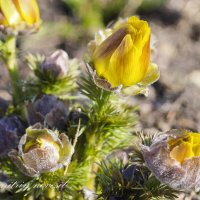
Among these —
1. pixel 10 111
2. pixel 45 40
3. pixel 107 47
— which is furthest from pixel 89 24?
pixel 107 47

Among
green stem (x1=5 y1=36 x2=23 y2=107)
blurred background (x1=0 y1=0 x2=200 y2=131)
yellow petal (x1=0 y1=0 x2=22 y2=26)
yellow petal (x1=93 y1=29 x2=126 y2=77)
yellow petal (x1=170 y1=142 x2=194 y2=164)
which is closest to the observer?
yellow petal (x1=170 y1=142 x2=194 y2=164)

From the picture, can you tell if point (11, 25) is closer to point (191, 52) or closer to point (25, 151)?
point (25, 151)

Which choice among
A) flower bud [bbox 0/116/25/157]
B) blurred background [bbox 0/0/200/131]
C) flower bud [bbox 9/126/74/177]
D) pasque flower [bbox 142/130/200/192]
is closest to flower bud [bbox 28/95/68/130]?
flower bud [bbox 0/116/25/157]

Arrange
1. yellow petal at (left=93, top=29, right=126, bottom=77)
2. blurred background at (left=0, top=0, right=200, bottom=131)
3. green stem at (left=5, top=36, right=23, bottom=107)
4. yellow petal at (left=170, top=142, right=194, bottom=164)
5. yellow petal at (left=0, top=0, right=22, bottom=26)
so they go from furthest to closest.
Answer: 1. blurred background at (left=0, top=0, right=200, bottom=131)
2. green stem at (left=5, top=36, right=23, bottom=107)
3. yellow petal at (left=0, top=0, right=22, bottom=26)
4. yellow petal at (left=93, top=29, right=126, bottom=77)
5. yellow petal at (left=170, top=142, right=194, bottom=164)

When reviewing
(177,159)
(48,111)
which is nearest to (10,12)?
(48,111)

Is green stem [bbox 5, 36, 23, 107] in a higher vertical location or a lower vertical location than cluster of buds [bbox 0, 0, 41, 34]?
lower

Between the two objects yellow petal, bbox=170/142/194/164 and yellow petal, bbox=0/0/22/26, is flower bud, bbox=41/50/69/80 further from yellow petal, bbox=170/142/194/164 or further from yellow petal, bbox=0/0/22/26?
yellow petal, bbox=170/142/194/164
